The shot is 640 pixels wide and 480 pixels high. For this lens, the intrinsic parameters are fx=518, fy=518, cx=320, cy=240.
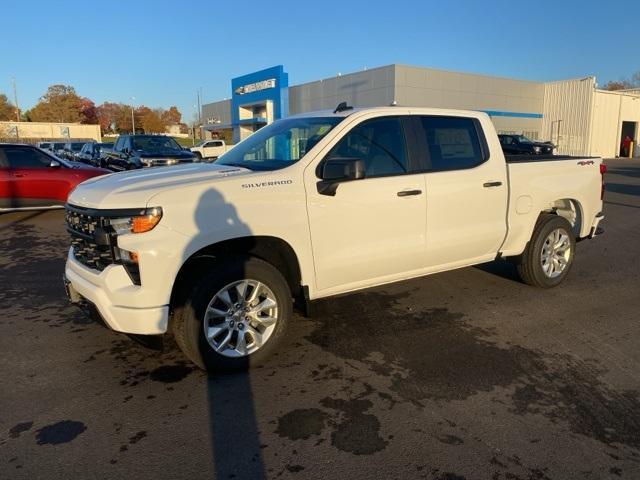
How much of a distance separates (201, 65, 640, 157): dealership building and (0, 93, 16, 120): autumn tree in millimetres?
62881

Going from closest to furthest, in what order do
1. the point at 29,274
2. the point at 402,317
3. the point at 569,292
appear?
the point at 402,317
the point at 569,292
the point at 29,274

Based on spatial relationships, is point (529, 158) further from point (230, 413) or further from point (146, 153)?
point (146, 153)

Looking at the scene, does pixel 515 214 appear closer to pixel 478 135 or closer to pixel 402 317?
pixel 478 135

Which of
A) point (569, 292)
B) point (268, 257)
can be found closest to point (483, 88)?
point (569, 292)

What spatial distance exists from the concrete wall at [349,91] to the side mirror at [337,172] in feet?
100

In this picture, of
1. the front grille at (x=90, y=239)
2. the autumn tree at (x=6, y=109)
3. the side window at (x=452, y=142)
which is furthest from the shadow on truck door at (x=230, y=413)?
the autumn tree at (x=6, y=109)

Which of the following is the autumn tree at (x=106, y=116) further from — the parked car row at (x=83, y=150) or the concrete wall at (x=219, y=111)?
the parked car row at (x=83, y=150)

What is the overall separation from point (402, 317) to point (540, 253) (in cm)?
192

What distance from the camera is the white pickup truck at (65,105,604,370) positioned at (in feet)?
11.9

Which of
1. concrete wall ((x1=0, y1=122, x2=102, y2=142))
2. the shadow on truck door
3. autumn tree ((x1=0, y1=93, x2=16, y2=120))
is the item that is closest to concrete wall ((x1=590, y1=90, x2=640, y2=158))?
the shadow on truck door

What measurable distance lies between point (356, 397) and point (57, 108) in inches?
4173

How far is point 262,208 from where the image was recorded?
3.94m

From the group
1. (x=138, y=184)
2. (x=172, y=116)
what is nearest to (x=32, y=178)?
(x=138, y=184)

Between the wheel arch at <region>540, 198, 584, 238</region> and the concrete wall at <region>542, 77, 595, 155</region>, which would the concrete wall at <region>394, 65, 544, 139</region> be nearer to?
the concrete wall at <region>542, 77, 595, 155</region>
